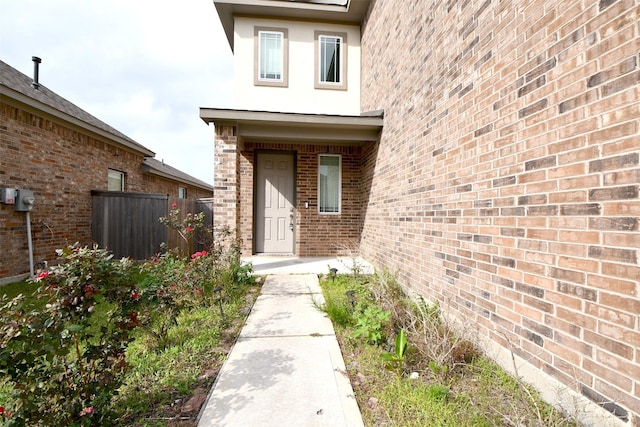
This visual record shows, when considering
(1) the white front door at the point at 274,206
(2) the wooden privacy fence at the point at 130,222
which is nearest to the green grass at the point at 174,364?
(1) the white front door at the point at 274,206

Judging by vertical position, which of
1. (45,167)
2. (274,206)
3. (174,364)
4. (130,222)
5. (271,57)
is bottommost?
(174,364)

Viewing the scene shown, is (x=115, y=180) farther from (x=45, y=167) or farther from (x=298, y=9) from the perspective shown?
(x=298, y=9)

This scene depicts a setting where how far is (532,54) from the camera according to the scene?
1913mm

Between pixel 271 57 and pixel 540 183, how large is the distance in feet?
22.0

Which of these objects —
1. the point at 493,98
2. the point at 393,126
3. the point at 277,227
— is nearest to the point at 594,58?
the point at 493,98

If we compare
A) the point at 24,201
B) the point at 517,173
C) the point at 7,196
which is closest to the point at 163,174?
the point at 24,201

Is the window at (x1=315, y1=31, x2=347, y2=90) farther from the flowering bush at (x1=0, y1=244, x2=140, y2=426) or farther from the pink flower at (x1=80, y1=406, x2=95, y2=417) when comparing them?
the pink flower at (x1=80, y1=406, x2=95, y2=417)

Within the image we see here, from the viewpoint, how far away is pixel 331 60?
689cm

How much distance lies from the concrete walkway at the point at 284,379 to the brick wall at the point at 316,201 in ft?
11.6

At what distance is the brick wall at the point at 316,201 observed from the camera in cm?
668

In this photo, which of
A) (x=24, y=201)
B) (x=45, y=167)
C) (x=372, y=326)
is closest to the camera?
(x=372, y=326)

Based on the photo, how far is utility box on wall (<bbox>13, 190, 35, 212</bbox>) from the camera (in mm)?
5047

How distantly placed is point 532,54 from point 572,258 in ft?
4.74

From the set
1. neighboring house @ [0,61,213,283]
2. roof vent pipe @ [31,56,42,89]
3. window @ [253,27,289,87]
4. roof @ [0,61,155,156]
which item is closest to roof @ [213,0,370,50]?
window @ [253,27,289,87]
